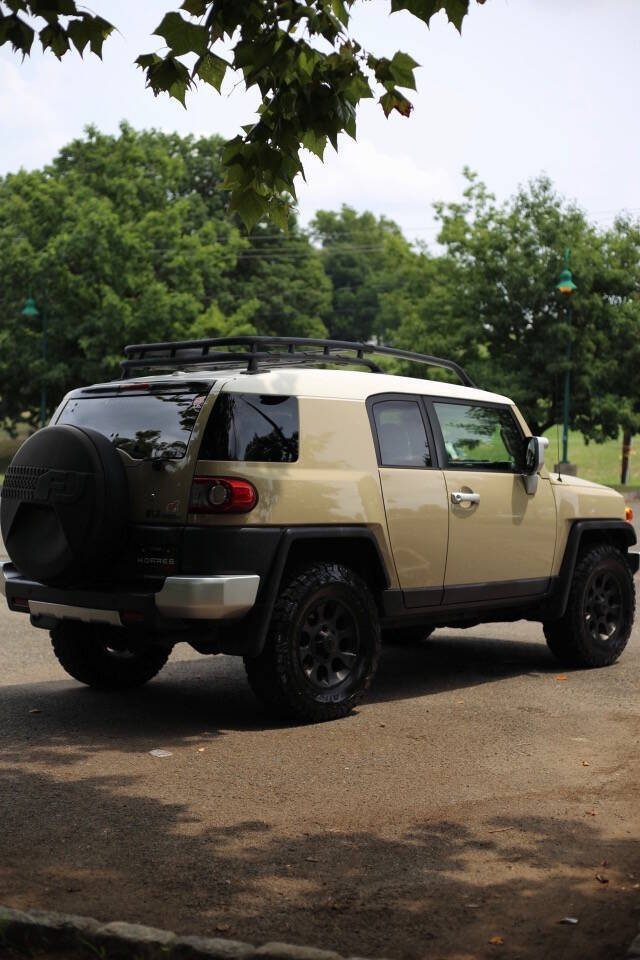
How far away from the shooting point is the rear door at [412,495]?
7766 mm

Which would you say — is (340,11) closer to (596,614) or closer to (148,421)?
(148,421)

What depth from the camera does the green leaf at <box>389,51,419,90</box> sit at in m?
5.63

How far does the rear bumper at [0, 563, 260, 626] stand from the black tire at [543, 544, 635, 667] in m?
3.09

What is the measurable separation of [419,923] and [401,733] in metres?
2.95

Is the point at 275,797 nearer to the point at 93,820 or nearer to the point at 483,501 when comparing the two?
the point at 93,820

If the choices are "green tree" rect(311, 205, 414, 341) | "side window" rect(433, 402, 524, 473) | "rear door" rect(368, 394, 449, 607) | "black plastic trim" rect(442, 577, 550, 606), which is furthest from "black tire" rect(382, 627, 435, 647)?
"green tree" rect(311, 205, 414, 341)

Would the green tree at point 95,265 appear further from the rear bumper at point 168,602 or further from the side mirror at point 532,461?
the rear bumper at point 168,602

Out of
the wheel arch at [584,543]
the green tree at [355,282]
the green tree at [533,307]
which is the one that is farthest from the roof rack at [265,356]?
the green tree at [355,282]

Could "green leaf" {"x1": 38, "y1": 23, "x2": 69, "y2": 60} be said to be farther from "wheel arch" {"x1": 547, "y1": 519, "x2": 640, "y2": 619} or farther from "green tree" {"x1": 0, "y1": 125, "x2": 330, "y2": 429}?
"green tree" {"x1": 0, "y1": 125, "x2": 330, "y2": 429}

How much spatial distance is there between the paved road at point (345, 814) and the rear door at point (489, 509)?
2.28 ft

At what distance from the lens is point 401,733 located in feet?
23.2

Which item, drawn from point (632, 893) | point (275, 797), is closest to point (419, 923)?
point (632, 893)

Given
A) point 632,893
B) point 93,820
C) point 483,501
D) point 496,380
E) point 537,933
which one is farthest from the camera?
point 496,380

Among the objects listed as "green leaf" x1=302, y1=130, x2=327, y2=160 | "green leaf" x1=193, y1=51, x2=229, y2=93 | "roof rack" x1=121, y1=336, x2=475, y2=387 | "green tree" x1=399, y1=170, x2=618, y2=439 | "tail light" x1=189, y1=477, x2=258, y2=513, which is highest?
"green tree" x1=399, y1=170, x2=618, y2=439
